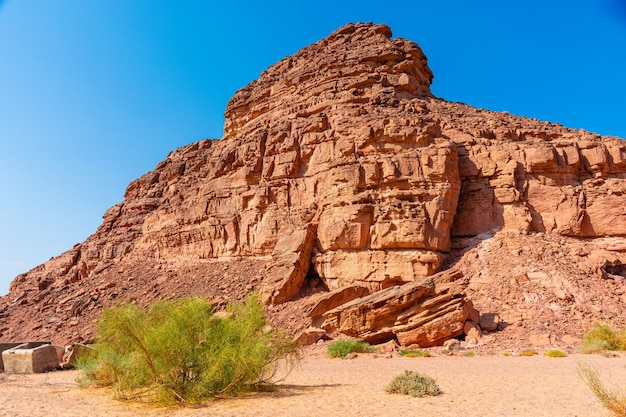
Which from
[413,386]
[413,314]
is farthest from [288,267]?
[413,386]

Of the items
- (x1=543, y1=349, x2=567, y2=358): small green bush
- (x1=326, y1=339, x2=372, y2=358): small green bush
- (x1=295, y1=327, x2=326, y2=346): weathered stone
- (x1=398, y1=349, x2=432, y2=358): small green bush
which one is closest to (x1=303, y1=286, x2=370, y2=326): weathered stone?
(x1=295, y1=327, x2=326, y2=346): weathered stone

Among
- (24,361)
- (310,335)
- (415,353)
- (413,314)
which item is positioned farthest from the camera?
(310,335)

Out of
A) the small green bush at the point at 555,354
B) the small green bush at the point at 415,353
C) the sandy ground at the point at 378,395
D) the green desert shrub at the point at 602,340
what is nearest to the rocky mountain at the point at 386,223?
the green desert shrub at the point at 602,340

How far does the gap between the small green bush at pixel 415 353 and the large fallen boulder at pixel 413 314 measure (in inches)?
50.9

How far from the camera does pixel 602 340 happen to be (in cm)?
1703

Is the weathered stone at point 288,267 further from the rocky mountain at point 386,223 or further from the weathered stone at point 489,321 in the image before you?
the weathered stone at point 489,321

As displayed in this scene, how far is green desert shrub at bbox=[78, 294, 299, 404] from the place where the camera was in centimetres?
943

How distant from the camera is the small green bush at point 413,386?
9742mm

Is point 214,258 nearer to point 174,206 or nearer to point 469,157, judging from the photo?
point 174,206

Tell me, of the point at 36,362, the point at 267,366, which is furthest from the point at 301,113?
the point at 267,366

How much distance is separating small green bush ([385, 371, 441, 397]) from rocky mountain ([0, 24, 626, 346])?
9.82 metres

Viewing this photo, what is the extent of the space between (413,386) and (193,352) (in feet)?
16.6

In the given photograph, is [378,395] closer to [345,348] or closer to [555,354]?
[345,348]

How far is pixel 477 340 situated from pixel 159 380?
1447 cm
